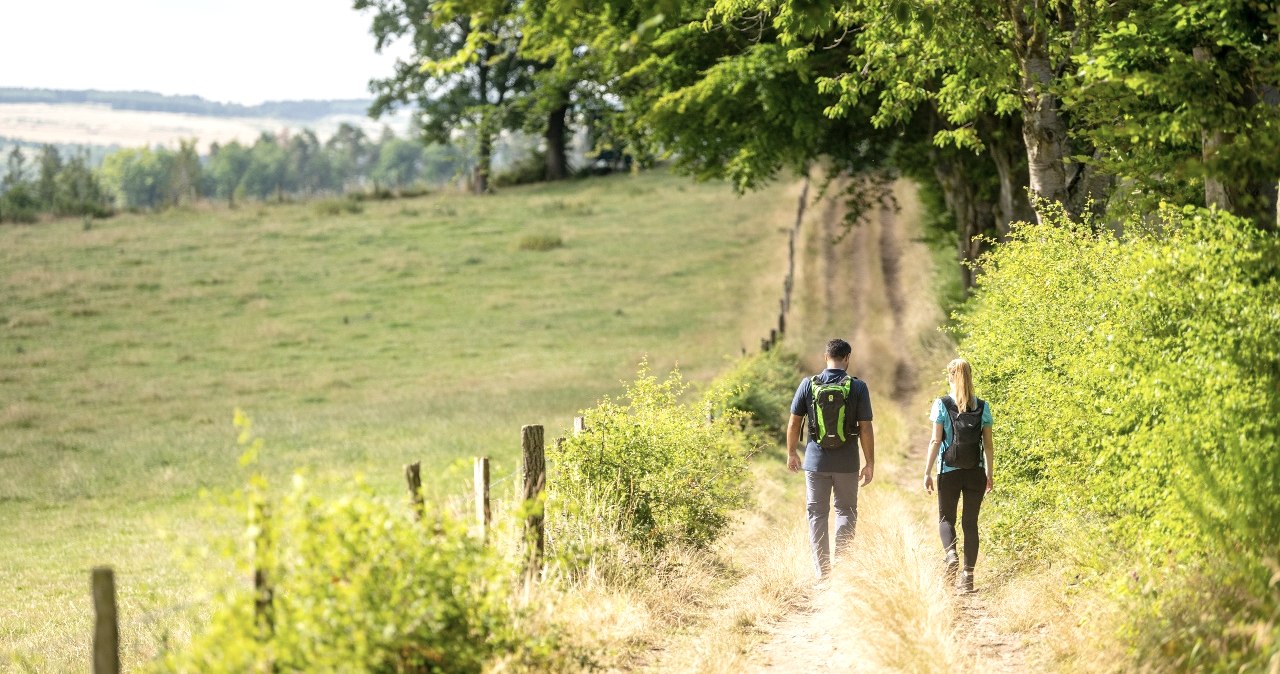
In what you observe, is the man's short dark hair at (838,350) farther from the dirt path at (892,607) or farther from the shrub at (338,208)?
the shrub at (338,208)

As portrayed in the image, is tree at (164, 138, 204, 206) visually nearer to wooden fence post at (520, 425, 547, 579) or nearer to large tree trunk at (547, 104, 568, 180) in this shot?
large tree trunk at (547, 104, 568, 180)

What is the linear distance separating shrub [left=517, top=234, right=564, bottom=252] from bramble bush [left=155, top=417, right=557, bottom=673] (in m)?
45.2

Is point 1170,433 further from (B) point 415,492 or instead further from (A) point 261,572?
(A) point 261,572

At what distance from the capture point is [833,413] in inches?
414

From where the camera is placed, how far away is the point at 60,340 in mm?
36469

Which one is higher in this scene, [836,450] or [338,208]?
[338,208]

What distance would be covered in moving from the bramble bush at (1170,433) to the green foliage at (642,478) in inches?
107

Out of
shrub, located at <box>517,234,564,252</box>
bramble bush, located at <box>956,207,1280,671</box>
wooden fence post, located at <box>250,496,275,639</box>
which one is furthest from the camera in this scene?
shrub, located at <box>517,234,564,252</box>

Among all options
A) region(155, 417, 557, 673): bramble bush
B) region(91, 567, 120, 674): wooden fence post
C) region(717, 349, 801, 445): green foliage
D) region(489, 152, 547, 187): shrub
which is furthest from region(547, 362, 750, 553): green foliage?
region(489, 152, 547, 187): shrub

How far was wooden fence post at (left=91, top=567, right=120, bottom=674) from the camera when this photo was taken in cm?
520

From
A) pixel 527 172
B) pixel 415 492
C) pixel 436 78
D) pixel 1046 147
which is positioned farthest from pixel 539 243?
pixel 415 492

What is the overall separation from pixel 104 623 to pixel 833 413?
6597 millimetres

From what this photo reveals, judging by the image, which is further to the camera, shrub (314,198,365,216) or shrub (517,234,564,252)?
shrub (314,198,365,216)

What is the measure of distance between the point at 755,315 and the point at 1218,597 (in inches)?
1234
